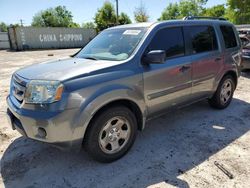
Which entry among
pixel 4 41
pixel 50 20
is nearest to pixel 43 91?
pixel 4 41

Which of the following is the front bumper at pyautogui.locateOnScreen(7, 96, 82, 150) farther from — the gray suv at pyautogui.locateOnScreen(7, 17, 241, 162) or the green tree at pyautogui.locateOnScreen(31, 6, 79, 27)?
the green tree at pyautogui.locateOnScreen(31, 6, 79, 27)

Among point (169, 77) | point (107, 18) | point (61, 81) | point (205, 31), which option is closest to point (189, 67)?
point (169, 77)

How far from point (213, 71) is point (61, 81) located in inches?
119

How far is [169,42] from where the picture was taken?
12.9 feet

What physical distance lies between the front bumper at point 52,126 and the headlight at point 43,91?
14 cm

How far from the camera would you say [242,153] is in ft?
11.6

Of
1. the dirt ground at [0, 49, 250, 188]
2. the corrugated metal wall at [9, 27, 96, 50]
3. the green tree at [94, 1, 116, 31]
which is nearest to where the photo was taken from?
the dirt ground at [0, 49, 250, 188]

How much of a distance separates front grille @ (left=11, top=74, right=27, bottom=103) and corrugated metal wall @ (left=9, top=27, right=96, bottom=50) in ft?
87.9

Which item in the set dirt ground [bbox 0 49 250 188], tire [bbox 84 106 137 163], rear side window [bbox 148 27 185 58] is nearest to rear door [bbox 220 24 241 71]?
dirt ground [bbox 0 49 250 188]

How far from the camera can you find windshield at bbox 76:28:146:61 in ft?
11.8

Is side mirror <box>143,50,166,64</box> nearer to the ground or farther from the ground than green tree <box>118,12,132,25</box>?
nearer to the ground

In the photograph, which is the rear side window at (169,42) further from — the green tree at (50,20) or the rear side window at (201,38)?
the green tree at (50,20)

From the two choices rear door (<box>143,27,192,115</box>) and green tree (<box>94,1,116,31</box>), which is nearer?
rear door (<box>143,27,192,115</box>)

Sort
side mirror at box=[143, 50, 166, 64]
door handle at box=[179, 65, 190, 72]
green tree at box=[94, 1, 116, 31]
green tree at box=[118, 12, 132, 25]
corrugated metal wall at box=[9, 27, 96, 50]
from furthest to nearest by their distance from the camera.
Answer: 1. green tree at box=[118, 12, 132, 25]
2. green tree at box=[94, 1, 116, 31]
3. corrugated metal wall at box=[9, 27, 96, 50]
4. door handle at box=[179, 65, 190, 72]
5. side mirror at box=[143, 50, 166, 64]
